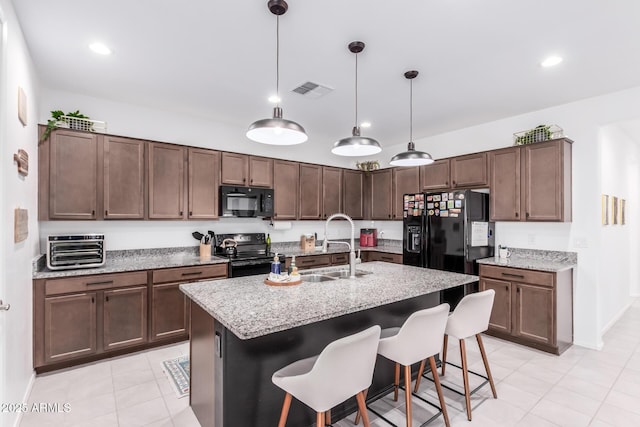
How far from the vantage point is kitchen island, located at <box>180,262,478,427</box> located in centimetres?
166

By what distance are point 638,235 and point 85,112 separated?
8588mm

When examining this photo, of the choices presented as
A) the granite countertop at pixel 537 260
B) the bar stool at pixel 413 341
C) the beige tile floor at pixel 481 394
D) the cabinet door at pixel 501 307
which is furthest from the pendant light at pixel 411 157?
the beige tile floor at pixel 481 394

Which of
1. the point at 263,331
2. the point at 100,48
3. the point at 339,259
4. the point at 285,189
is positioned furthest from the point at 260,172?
the point at 263,331

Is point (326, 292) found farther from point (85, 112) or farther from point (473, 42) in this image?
point (85, 112)

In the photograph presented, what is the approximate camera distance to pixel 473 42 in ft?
8.02

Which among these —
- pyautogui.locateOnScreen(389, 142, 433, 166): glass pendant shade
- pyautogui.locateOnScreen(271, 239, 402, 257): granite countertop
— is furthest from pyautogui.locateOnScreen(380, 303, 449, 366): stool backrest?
pyautogui.locateOnScreen(271, 239, 402, 257): granite countertop

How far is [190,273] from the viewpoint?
3514 mm

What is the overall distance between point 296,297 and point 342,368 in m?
0.58

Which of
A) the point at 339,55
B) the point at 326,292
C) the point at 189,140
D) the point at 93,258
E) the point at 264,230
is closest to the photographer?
the point at 326,292

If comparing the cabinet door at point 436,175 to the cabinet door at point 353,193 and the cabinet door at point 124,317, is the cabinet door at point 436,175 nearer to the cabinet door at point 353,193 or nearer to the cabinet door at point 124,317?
the cabinet door at point 353,193

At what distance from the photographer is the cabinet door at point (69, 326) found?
2.82 m

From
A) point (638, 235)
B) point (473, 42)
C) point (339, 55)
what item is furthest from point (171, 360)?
point (638, 235)

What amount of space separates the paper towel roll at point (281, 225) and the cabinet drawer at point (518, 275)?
273 cm

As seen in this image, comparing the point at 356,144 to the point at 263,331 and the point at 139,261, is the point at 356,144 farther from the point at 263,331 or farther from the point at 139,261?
the point at 139,261
